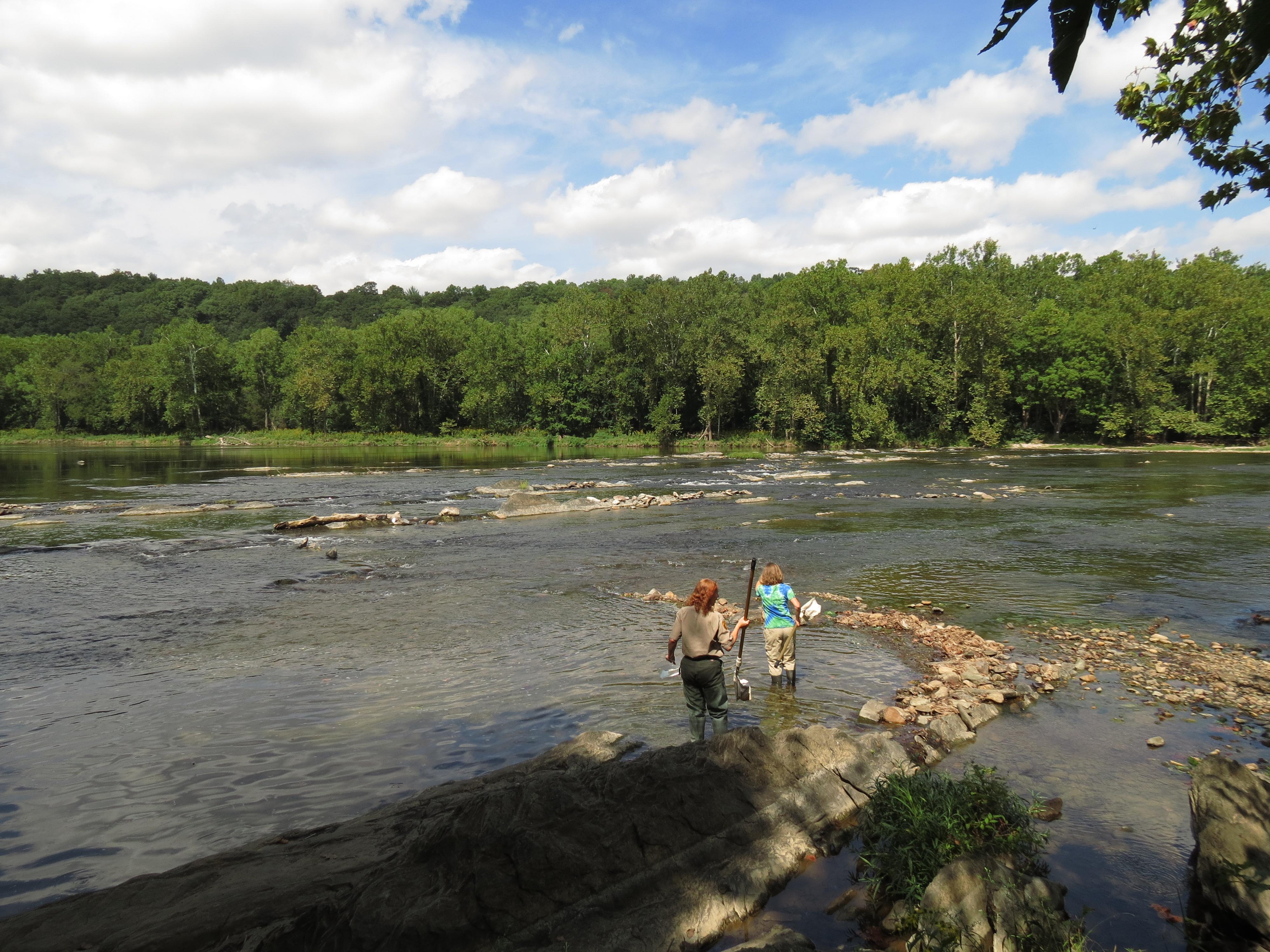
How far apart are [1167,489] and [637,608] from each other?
104ft

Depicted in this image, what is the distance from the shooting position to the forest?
70.5m

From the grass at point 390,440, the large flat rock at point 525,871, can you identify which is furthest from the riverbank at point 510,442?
the large flat rock at point 525,871

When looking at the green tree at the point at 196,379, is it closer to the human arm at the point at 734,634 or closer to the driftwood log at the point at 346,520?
the driftwood log at the point at 346,520

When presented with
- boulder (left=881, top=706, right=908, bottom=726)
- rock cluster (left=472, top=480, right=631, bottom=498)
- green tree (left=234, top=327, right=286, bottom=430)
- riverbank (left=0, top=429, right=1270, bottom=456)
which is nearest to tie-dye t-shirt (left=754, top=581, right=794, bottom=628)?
boulder (left=881, top=706, right=908, bottom=726)

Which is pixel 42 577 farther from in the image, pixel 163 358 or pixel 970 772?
pixel 163 358

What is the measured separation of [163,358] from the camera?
10394cm

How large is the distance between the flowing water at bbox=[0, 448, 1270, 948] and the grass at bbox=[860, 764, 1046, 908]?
1.41 feet

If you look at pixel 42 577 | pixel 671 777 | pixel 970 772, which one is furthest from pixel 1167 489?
pixel 42 577

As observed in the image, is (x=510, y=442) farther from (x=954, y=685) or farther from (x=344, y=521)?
(x=954, y=685)

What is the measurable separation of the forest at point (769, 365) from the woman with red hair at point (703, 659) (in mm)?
68890

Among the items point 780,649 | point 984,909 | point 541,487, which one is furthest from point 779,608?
point 541,487

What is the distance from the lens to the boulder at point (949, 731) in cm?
881

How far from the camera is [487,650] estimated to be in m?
13.6

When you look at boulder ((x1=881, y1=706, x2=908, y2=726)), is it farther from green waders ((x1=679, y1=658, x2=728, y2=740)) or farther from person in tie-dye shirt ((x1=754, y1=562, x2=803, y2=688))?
green waders ((x1=679, y1=658, x2=728, y2=740))
